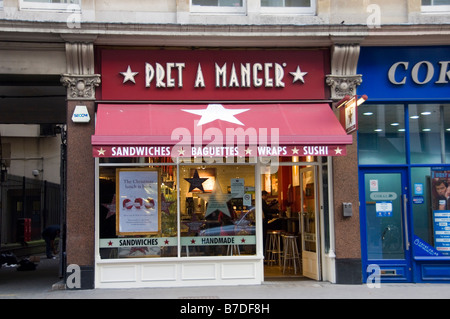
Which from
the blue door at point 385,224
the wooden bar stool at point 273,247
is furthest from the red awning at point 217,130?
the wooden bar stool at point 273,247

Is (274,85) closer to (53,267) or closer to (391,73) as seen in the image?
(391,73)

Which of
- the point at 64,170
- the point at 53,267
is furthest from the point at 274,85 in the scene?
the point at 53,267

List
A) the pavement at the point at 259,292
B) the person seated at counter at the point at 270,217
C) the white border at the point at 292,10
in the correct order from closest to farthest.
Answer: the pavement at the point at 259,292 → the white border at the point at 292,10 → the person seated at counter at the point at 270,217

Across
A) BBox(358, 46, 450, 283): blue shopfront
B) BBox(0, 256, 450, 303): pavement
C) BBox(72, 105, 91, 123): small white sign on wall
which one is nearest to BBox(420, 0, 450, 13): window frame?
BBox(358, 46, 450, 283): blue shopfront

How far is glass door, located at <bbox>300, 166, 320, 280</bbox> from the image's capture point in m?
11.1

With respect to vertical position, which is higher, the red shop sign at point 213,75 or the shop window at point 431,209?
the red shop sign at point 213,75

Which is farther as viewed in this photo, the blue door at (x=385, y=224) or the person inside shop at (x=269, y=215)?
the person inside shop at (x=269, y=215)

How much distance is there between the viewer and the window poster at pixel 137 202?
10.5 m

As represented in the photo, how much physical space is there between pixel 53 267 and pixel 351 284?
833 cm

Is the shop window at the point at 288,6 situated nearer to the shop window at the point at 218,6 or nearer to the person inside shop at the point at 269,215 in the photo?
the shop window at the point at 218,6

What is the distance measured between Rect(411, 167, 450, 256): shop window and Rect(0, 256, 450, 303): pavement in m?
0.80

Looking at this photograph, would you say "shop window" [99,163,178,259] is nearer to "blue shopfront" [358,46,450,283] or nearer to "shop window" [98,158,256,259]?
"shop window" [98,158,256,259]

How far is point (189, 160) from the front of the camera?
10.7 meters

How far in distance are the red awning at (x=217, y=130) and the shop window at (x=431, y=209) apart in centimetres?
230
